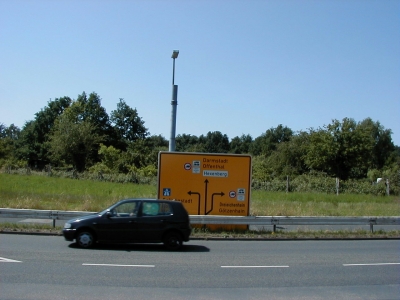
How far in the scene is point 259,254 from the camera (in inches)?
508

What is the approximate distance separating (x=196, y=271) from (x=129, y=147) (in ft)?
254

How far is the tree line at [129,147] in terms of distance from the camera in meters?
55.9

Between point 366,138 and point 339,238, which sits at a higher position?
point 366,138

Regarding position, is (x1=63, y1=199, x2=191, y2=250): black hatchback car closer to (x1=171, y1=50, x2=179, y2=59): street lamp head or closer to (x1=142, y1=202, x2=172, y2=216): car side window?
(x1=142, y1=202, x2=172, y2=216): car side window

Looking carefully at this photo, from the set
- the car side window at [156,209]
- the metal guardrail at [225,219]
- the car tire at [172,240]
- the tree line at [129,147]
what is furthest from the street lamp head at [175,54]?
the tree line at [129,147]

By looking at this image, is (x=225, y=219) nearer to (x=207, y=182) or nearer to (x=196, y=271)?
(x=207, y=182)

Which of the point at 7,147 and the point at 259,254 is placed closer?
the point at 259,254

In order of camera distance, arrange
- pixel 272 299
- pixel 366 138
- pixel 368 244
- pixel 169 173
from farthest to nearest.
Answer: pixel 366 138 → pixel 169 173 → pixel 368 244 → pixel 272 299

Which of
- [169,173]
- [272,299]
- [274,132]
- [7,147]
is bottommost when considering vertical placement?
[272,299]

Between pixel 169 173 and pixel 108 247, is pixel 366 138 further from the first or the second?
pixel 108 247

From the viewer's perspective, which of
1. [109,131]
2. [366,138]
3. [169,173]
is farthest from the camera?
[109,131]

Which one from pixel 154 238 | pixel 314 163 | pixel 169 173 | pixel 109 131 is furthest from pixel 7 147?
pixel 154 238

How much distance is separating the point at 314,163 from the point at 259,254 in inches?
1783

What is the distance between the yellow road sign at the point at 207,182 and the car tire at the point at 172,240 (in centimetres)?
526
